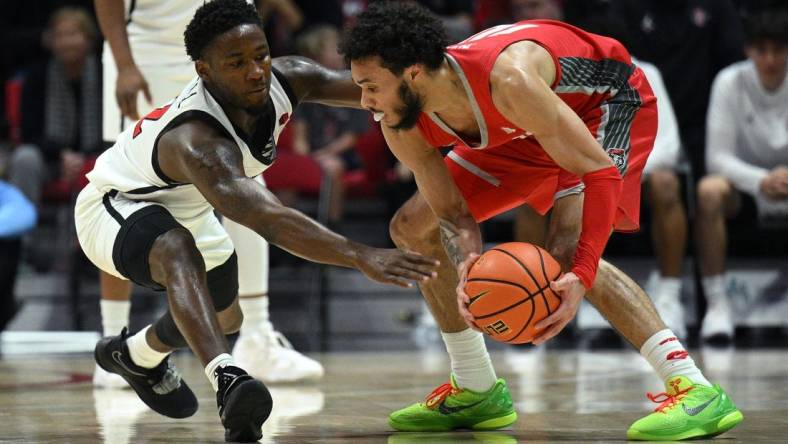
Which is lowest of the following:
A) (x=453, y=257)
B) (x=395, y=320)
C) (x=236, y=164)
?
(x=395, y=320)

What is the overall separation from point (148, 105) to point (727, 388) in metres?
2.49

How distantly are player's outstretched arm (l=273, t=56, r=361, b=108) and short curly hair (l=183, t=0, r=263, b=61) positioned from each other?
0.90 feet

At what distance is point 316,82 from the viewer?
400cm

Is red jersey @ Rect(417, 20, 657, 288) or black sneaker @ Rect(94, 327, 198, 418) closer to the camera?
red jersey @ Rect(417, 20, 657, 288)

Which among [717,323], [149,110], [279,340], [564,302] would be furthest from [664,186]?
[564,302]

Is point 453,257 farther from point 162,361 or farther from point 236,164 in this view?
point 162,361

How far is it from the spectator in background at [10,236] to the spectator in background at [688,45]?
368 centimetres

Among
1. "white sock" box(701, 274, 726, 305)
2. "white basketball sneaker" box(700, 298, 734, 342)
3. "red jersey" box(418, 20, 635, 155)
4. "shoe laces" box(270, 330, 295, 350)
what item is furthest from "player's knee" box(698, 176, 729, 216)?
"red jersey" box(418, 20, 635, 155)

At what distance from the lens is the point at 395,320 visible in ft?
24.8

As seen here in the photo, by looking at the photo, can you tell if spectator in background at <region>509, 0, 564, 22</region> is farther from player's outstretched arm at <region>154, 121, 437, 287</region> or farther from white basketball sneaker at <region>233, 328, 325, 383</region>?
player's outstretched arm at <region>154, 121, 437, 287</region>

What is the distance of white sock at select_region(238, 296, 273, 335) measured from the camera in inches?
194

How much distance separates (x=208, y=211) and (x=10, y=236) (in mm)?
3211

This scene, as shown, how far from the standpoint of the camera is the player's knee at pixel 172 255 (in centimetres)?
339

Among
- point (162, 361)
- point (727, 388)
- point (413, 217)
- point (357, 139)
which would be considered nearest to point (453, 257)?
point (413, 217)
